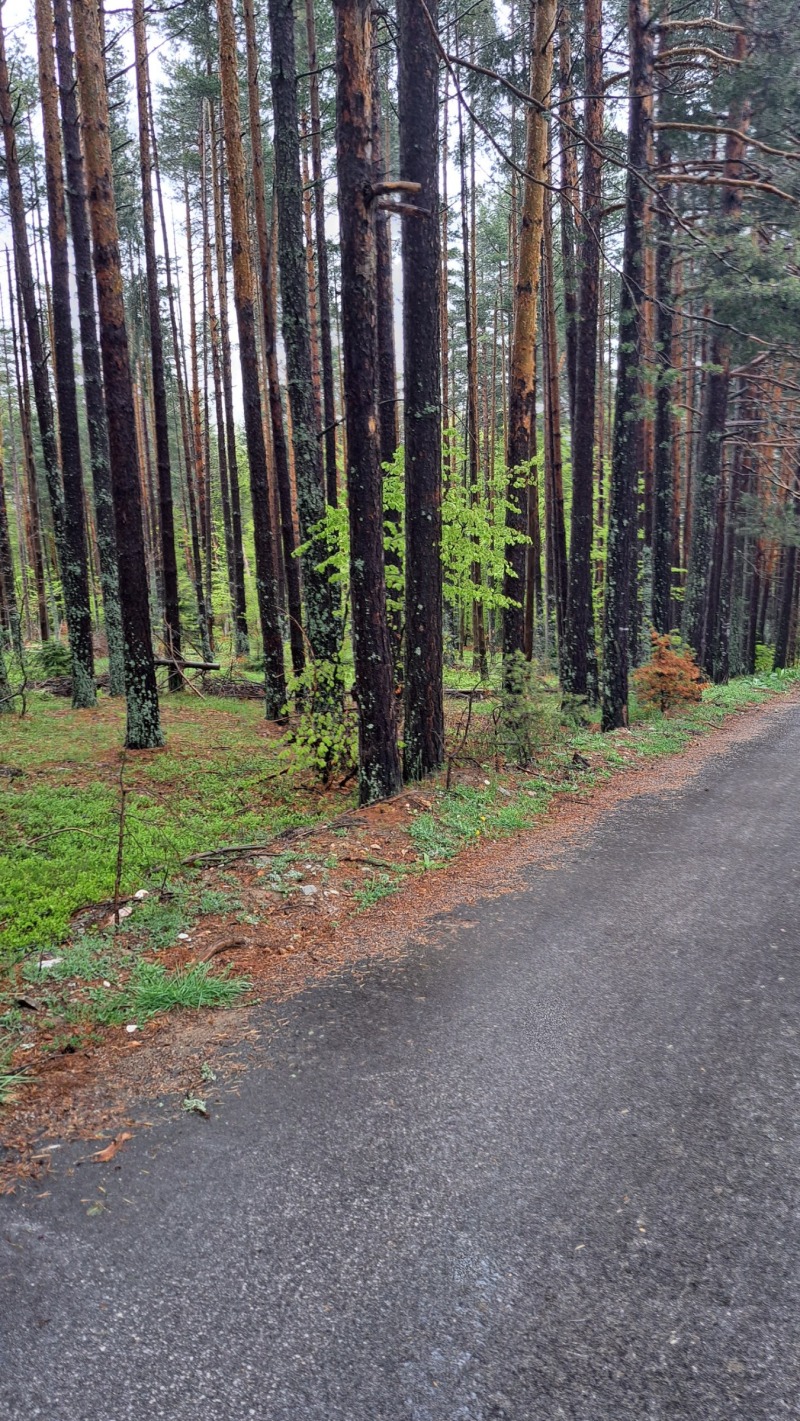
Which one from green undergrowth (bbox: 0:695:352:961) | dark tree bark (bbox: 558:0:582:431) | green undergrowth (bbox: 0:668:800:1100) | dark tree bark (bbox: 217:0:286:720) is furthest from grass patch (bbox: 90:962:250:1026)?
dark tree bark (bbox: 558:0:582:431)

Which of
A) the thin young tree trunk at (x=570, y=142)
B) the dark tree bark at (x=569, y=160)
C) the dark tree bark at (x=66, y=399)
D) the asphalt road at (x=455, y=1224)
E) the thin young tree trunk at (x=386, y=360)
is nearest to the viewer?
the asphalt road at (x=455, y=1224)

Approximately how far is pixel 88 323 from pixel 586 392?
8921mm

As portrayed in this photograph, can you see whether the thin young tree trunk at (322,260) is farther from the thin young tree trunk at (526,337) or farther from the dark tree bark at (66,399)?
the thin young tree trunk at (526,337)

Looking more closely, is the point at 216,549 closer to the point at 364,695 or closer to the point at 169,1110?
the point at 364,695

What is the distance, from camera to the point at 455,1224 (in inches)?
97.5

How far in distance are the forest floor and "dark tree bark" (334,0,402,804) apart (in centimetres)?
79

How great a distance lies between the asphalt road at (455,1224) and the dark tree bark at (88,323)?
1008cm

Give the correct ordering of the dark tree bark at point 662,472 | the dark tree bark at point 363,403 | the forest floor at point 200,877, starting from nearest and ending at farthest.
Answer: the forest floor at point 200,877
the dark tree bark at point 363,403
the dark tree bark at point 662,472

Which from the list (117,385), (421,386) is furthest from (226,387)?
(421,386)

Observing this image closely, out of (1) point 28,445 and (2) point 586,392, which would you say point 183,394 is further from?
(2) point 586,392

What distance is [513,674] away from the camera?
349 inches

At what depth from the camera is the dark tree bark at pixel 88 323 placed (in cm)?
1125

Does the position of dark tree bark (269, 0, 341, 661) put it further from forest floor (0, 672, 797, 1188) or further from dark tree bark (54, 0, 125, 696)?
dark tree bark (54, 0, 125, 696)

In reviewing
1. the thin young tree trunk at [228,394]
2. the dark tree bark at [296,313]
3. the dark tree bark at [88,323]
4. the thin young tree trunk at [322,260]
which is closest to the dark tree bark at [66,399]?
the dark tree bark at [88,323]
